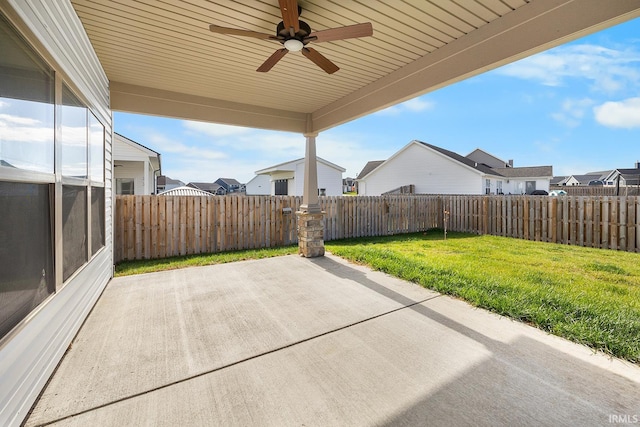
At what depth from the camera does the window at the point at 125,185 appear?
12.4m

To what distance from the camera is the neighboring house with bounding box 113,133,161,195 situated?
10.3m

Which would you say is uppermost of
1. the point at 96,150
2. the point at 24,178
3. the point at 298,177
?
the point at 298,177

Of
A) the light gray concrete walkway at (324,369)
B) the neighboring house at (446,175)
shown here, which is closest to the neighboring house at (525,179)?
the neighboring house at (446,175)

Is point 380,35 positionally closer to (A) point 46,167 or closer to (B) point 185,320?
(A) point 46,167

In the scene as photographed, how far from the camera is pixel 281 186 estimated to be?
800 inches

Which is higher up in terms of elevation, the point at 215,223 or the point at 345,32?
the point at 345,32

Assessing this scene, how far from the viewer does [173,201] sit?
249 inches

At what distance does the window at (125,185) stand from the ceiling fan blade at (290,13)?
41.7 ft

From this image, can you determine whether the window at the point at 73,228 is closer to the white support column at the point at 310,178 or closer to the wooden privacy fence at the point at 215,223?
the wooden privacy fence at the point at 215,223

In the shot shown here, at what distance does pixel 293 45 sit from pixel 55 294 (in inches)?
125

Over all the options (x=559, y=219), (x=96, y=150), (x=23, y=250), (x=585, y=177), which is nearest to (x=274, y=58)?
(x=96, y=150)

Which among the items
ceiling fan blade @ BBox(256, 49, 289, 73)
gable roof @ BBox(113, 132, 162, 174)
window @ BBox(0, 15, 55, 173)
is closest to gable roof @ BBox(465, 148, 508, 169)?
gable roof @ BBox(113, 132, 162, 174)

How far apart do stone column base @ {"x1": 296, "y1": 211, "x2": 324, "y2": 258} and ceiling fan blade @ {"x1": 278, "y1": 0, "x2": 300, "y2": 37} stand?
12.9 ft

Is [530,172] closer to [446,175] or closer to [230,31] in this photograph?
[446,175]
